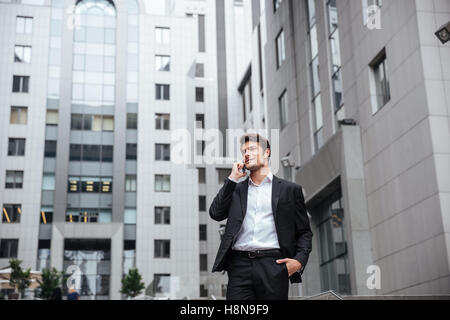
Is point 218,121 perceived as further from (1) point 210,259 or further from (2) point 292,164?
(1) point 210,259

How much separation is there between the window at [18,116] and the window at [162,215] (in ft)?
16.8

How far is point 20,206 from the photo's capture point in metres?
18.8

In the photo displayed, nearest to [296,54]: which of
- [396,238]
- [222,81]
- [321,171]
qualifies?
[222,81]

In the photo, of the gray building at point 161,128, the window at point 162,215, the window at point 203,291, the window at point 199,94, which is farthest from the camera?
the window at point 199,94

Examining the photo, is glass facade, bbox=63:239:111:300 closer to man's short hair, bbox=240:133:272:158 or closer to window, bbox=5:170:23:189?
window, bbox=5:170:23:189

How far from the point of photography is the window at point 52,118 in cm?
2005

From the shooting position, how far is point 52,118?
20.1 m

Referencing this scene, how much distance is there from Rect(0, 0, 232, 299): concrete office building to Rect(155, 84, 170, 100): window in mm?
35

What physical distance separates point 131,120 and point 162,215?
3.33 metres

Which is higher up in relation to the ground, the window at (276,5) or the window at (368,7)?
the window at (276,5)

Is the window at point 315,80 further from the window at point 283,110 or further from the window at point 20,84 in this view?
the window at point 20,84

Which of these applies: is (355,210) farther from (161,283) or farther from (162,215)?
(161,283)

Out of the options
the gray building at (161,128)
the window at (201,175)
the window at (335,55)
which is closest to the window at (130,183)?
the gray building at (161,128)

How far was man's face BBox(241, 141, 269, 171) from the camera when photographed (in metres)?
3.78
